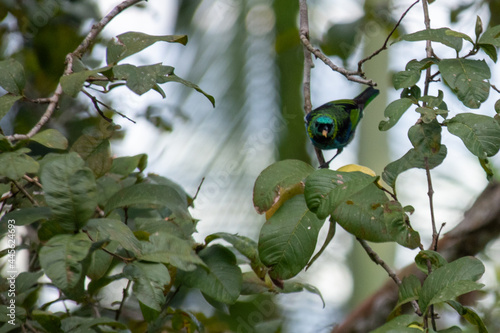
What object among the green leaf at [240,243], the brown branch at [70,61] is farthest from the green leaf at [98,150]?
the green leaf at [240,243]

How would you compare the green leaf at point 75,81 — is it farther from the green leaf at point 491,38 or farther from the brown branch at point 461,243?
the brown branch at point 461,243

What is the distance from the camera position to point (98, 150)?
1.49m

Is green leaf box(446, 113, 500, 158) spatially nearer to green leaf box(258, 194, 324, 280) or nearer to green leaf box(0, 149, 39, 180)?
green leaf box(258, 194, 324, 280)

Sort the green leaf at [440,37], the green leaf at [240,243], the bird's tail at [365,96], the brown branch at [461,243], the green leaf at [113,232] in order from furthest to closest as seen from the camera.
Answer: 1. the bird's tail at [365,96]
2. the brown branch at [461,243]
3. the green leaf at [240,243]
4. the green leaf at [440,37]
5. the green leaf at [113,232]

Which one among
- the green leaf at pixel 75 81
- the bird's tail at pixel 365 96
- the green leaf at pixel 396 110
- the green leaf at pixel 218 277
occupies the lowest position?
the green leaf at pixel 218 277

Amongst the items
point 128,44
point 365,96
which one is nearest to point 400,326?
point 128,44

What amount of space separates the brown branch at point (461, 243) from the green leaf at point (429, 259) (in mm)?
1121

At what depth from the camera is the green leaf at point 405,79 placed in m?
1.26

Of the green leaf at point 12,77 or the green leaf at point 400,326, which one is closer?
the green leaf at point 400,326

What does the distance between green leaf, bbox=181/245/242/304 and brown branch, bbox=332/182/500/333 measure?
43.5 inches

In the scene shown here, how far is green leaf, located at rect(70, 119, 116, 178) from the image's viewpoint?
1482 mm

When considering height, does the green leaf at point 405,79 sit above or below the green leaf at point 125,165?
above

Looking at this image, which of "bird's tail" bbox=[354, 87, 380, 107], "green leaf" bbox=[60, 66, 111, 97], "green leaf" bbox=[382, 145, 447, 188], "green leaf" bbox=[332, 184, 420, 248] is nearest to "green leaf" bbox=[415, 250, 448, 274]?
"green leaf" bbox=[332, 184, 420, 248]

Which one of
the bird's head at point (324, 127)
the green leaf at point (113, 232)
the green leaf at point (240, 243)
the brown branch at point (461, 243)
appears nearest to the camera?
the green leaf at point (113, 232)
